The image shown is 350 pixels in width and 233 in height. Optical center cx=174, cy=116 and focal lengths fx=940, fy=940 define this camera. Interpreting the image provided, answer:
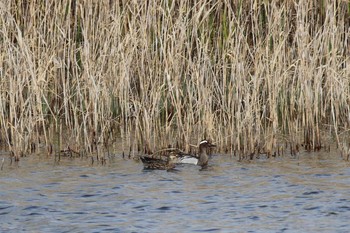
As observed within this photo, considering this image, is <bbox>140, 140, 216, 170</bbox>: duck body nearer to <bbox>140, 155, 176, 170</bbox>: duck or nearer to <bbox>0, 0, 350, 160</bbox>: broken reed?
<bbox>140, 155, 176, 170</bbox>: duck

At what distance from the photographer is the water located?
7758 millimetres

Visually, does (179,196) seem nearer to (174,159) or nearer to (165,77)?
(174,159)

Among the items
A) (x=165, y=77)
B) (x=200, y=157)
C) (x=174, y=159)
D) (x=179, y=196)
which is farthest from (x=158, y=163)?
(x=179, y=196)

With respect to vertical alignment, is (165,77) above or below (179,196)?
above

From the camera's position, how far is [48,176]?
10.0m

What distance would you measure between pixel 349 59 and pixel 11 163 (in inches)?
175

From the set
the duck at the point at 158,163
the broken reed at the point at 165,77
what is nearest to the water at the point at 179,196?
the duck at the point at 158,163

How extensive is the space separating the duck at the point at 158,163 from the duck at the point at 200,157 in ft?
0.47

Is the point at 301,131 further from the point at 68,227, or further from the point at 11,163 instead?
the point at 68,227

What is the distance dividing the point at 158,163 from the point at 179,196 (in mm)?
1393

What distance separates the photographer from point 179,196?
901 cm

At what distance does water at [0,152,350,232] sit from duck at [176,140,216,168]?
11cm

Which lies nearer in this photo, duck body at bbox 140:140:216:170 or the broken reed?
duck body at bbox 140:140:216:170

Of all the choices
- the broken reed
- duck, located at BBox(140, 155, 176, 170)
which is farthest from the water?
the broken reed
